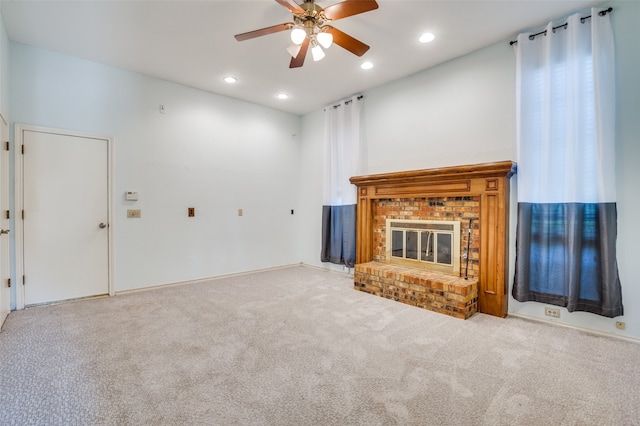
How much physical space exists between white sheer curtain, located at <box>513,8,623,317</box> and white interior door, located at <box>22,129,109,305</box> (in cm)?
475

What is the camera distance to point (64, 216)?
11.4 feet

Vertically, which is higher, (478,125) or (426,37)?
(426,37)

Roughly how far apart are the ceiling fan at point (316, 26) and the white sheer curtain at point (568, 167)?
1784mm

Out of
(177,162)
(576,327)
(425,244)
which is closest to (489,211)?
(425,244)

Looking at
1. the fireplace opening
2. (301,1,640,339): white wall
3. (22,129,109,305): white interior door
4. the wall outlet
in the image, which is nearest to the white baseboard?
(301,1,640,339): white wall

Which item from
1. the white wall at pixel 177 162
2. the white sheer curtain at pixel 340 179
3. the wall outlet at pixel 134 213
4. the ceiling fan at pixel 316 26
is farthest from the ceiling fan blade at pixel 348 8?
the wall outlet at pixel 134 213

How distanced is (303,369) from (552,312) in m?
2.48

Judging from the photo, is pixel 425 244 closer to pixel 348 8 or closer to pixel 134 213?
pixel 348 8

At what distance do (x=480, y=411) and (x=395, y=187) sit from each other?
9.03 ft

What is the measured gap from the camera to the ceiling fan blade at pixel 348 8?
218 cm

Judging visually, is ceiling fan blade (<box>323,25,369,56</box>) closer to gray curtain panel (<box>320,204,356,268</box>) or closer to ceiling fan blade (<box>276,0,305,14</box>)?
ceiling fan blade (<box>276,0,305,14</box>)

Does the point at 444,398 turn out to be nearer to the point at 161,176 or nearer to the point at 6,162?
the point at 161,176

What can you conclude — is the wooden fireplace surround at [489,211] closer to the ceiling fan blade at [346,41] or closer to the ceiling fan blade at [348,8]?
the ceiling fan blade at [346,41]

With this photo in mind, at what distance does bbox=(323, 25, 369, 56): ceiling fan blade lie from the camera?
8.41ft
